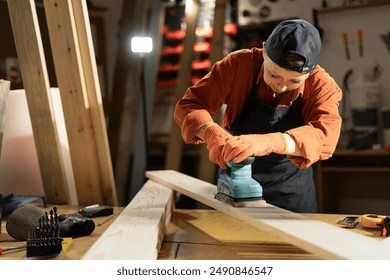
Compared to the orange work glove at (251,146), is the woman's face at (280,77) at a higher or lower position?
higher

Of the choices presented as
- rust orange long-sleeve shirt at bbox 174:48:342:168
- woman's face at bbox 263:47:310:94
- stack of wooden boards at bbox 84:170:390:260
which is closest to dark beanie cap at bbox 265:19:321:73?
woman's face at bbox 263:47:310:94

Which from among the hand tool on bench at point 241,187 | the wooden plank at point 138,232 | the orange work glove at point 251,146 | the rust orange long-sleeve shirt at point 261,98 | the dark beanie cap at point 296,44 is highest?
the dark beanie cap at point 296,44

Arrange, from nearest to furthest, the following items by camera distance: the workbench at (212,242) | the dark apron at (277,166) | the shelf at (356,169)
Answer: the workbench at (212,242), the dark apron at (277,166), the shelf at (356,169)

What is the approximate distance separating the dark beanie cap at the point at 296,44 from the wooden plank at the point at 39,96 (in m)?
0.96

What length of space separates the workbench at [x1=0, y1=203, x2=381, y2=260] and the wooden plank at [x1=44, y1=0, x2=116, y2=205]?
371 millimetres

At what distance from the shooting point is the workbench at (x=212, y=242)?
3.69ft

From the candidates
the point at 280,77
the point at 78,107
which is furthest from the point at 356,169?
the point at 78,107

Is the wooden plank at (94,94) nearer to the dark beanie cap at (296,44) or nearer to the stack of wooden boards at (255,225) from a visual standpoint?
the stack of wooden boards at (255,225)

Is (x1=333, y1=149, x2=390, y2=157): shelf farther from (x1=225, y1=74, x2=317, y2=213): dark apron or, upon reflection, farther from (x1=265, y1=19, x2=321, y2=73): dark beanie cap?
(x1=265, y1=19, x2=321, y2=73): dark beanie cap

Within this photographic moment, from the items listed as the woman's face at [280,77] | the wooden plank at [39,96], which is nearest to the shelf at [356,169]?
the woman's face at [280,77]

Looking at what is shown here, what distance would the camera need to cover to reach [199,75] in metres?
3.10

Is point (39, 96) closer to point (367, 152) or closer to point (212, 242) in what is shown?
point (212, 242)
